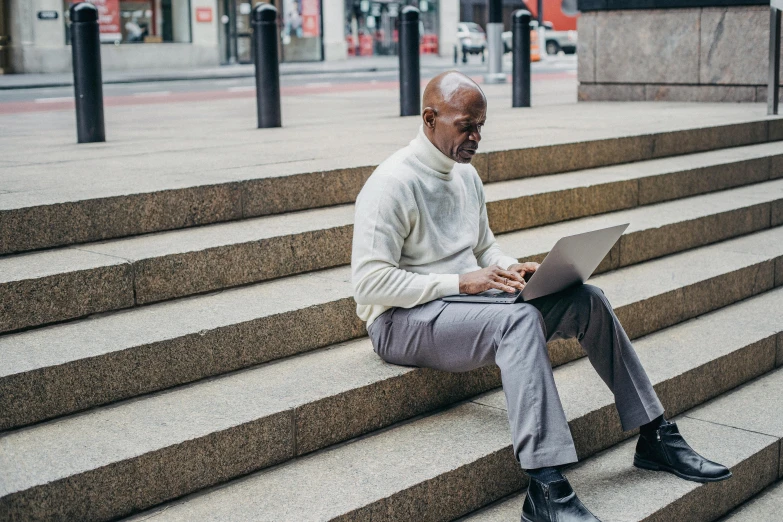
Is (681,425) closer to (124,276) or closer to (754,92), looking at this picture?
(124,276)

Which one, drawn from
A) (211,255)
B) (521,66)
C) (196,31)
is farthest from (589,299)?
(196,31)

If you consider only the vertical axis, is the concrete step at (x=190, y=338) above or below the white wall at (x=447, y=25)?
below

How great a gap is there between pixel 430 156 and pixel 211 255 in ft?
3.43

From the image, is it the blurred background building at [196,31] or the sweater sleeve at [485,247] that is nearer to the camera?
the sweater sleeve at [485,247]

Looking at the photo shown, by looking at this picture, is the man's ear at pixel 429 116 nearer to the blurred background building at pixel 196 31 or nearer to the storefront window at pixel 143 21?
the blurred background building at pixel 196 31

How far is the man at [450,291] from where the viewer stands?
11.5ft

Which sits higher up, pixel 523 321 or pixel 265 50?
pixel 265 50

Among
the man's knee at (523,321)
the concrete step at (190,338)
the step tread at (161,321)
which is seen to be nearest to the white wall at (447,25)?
the concrete step at (190,338)

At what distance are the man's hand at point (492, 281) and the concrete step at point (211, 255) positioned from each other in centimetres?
112

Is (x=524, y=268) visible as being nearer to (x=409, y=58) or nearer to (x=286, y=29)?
(x=409, y=58)

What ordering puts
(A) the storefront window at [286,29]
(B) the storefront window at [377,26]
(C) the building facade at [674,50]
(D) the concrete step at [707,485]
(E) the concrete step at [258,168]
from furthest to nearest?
1. (B) the storefront window at [377,26]
2. (A) the storefront window at [286,29]
3. (C) the building facade at [674,50]
4. (E) the concrete step at [258,168]
5. (D) the concrete step at [707,485]

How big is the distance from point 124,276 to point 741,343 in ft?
9.34

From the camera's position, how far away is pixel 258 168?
209 inches

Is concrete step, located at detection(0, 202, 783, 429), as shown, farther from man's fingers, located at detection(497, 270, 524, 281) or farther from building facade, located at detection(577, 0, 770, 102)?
building facade, located at detection(577, 0, 770, 102)
